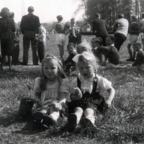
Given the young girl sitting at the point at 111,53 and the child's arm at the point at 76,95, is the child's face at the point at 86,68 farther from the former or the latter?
the young girl sitting at the point at 111,53

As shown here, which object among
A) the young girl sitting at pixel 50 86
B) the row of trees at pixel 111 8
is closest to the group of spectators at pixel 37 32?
the young girl sitting at pixel 50 86

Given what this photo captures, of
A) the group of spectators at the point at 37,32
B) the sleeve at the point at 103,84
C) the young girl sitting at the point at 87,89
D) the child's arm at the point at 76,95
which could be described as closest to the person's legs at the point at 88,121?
the young girl sitting at the point at 87,89

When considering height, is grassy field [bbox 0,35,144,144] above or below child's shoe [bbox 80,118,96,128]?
below

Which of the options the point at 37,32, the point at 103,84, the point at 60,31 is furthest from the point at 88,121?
the point at 60,31

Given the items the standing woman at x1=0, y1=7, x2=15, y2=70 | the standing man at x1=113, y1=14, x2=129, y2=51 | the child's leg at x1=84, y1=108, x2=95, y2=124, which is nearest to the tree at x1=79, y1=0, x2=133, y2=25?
the standing man at x1=113, y1=14, x2=129, y2=51

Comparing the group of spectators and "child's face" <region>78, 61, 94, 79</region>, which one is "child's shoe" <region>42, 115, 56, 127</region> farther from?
the group of spectators

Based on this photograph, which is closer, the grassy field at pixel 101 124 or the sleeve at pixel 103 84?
the grassy field at pixel 101 124

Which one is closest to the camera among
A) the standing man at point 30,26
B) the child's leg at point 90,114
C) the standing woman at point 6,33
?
the child's leg at point 90,114

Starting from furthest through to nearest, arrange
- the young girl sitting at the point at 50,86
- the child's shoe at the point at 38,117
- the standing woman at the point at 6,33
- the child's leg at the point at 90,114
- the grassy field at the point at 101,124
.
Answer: the standing woman at the point at 6,33, the young girl sitting at the point at 50,86, the child's shoe at the point at 38,117, the child's leg at the point at 90,114, the grassy field at the point at 101,124

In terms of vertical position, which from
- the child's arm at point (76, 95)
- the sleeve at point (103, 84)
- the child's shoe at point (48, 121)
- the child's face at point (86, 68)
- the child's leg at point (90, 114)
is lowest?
the child's shoe at point (48, 121)

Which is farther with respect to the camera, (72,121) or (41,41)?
(41,41)

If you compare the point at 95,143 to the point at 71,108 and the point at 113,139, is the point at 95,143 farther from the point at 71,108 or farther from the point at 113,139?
the point at 71,108

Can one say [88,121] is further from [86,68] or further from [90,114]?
[86,68]

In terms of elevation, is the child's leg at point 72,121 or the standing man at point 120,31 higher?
the standing man at point 120,31
